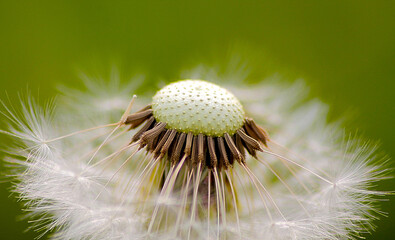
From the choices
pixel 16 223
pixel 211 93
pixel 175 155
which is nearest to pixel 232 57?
pixel 211 93

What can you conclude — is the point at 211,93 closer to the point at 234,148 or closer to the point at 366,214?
the point at 234,148

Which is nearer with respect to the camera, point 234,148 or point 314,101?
point 234,148

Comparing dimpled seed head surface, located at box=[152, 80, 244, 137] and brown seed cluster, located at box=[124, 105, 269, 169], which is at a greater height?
dimpled seed head surface, located at box=[152, 80, 244, 137]

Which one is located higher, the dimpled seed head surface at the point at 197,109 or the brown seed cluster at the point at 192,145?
the dimpled seed head surface at the point at 197,109
